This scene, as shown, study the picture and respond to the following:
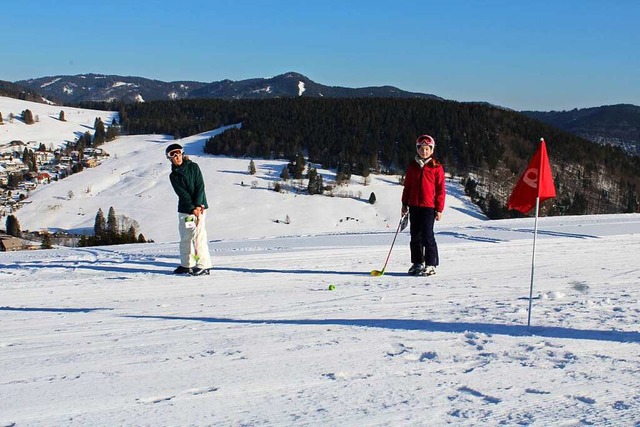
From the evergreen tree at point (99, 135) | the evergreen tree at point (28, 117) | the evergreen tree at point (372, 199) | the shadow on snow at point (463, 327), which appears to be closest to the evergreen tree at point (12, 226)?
the evergreen tree at point (372, 199)

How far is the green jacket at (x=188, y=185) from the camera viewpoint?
864 cm

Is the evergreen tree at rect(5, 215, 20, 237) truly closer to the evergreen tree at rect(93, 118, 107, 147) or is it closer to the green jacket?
the evergreen tree at rect(93, 118, 107, 147)

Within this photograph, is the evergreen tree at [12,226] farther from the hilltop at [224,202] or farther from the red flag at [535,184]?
the red flag at [535,184]

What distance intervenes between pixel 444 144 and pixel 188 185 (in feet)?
398

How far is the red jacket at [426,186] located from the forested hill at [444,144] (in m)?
89.9

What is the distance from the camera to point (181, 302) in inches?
265

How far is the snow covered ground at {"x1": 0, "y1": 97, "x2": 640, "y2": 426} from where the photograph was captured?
11.2 ft

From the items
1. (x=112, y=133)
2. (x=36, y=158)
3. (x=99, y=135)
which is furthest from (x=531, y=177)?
(x=112, y=133)

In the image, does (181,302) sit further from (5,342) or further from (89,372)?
(89,372)

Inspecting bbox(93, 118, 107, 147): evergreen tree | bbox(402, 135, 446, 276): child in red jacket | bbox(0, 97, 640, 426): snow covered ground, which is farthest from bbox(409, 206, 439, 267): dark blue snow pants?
bbox(93, 118, 107, 147): evergreen tree

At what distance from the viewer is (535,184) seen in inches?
241

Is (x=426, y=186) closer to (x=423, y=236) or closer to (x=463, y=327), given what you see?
(x=423, y=236)

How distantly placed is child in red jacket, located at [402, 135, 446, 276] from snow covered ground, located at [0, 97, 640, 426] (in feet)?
1.39

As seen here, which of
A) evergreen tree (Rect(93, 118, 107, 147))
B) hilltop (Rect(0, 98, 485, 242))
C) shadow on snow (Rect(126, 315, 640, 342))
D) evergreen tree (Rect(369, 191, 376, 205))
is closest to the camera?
shadow on snow (Rect(126, 315, 640, 342))
